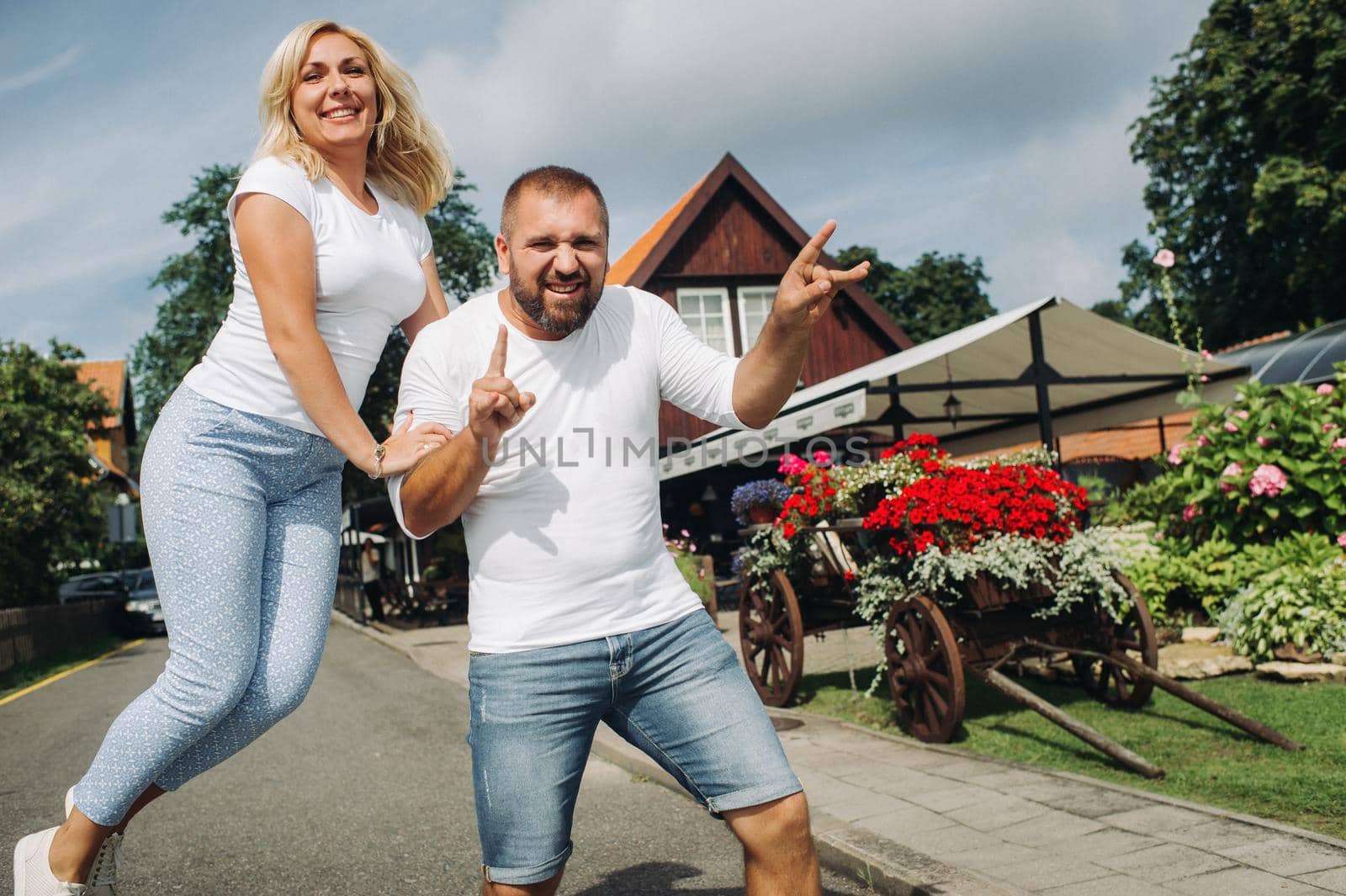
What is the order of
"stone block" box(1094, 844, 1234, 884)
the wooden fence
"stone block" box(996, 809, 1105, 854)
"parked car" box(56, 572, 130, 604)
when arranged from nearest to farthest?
"stone block" box(1094, 844, 1234, 884)
"stone block" box(996, 809, 1105, 854)
the wooden fence
"parked car" box(56, 572, 130, 604)

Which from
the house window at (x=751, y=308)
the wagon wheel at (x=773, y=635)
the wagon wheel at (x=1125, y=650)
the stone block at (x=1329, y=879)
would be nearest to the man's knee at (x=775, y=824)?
the stone block at (x=1329, y=879)

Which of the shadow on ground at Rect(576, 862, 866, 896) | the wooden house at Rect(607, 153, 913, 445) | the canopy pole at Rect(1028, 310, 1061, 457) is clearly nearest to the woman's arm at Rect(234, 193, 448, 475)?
the shadow on ground at Rect(576, 862, 866, 896)

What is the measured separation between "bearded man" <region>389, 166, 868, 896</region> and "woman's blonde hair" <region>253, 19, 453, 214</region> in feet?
1.61

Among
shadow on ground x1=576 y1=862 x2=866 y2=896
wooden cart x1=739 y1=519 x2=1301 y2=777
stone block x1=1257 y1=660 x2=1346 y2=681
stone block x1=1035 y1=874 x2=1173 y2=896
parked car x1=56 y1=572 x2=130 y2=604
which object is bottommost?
shadow on ground x1=576 y1=862 x2=866 y2=896

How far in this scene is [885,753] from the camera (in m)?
6.00

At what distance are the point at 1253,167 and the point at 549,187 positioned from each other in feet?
108

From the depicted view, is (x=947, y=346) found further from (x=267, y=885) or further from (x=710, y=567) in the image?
(x=267, y=885)

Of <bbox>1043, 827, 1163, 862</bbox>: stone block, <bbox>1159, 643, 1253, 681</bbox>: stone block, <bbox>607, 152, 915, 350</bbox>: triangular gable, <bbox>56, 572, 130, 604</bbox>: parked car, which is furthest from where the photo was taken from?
<bbox>56, 572, 130, 604</bbox>: parked car

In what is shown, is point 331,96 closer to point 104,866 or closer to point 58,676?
point 104,866

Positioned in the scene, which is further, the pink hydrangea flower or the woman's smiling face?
the pink hydrangea flower

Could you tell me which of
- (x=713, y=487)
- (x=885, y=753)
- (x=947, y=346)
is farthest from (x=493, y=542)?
(x=713, y=487)

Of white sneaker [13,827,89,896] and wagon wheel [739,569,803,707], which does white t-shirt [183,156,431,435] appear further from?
wagon wheel [739,569,803,707]

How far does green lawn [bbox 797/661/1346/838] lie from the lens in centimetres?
449

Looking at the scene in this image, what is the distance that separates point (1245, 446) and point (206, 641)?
788 cm
